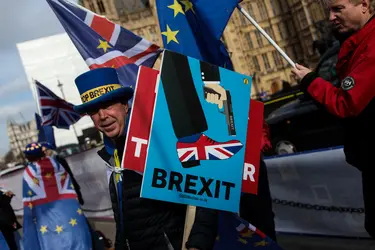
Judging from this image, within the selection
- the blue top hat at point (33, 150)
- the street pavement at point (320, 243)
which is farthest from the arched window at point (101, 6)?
the street pavement at point (320, 243)

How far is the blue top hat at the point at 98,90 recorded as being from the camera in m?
2.47

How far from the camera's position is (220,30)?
3.51m

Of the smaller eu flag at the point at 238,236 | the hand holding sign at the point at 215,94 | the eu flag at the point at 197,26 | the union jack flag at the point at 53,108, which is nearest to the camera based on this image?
the hand holding sign at the point at 215,94

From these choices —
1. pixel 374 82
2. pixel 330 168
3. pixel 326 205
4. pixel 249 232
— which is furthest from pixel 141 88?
pixel 326 205

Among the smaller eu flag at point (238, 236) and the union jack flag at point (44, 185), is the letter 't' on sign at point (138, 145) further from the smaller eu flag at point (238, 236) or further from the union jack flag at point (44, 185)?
the union jack flag at point (44, 185)

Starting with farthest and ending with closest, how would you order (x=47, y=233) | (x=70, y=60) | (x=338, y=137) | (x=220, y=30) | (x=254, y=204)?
(x=70, y=60), (x=338, y=137), (x=47, y=233), (x=254, y=204), (x=220, y=30)

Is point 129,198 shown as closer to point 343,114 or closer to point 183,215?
point 183,215

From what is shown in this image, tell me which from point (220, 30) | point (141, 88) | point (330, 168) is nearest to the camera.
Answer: point (141, 88)

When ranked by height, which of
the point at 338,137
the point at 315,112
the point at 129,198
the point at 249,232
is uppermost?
the point at 129,198

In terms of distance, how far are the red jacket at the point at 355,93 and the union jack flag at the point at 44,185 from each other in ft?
16.0

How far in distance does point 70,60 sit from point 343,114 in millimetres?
41716

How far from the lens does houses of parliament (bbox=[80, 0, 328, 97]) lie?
6512 centimetres

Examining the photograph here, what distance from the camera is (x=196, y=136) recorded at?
92.7 inches

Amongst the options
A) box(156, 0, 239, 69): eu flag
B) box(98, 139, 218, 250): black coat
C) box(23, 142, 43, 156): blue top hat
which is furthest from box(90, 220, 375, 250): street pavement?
box(23, 142, 43, 156): blue top hat
